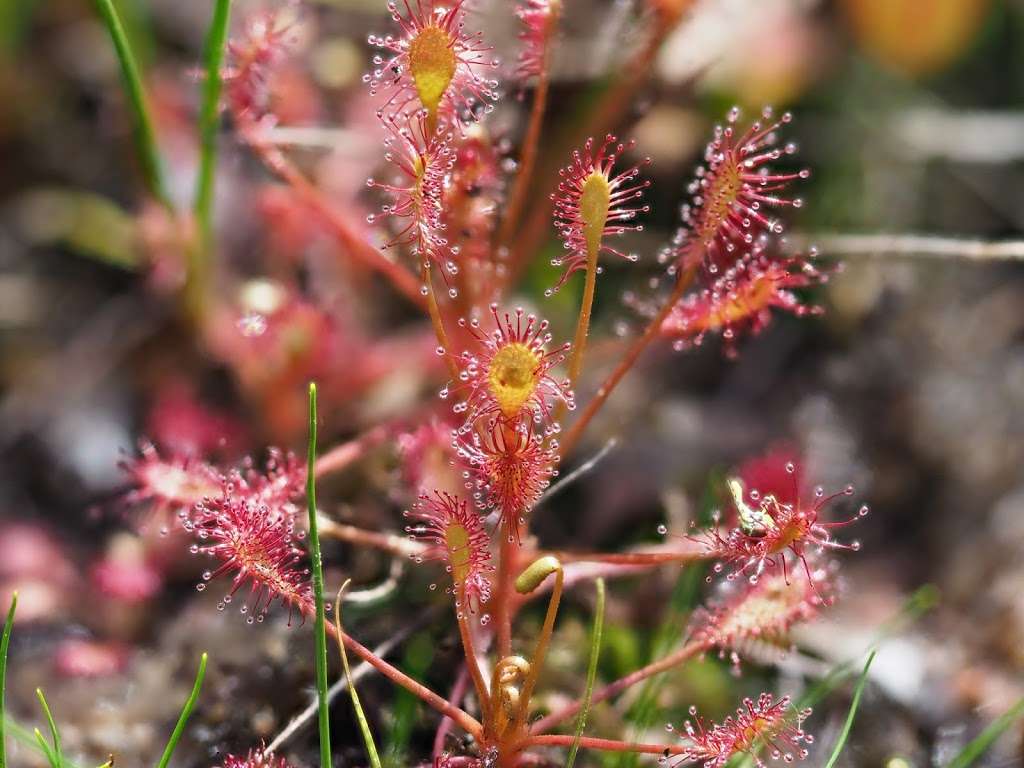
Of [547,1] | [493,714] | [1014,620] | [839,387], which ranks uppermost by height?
[547,1]

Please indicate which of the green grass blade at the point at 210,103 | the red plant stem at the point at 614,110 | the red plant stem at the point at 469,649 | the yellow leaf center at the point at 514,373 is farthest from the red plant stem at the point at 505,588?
the green grass blade at the point at 210,103

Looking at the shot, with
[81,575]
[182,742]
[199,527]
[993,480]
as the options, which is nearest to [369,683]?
[182,742]

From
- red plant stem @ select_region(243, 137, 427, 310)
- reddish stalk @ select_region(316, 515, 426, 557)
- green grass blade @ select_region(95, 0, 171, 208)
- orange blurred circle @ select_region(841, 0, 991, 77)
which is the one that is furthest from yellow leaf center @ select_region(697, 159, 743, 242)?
orange blurred circle @ select_region(841, 0, 991, 77)

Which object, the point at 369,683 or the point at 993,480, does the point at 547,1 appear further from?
the point at 993,480

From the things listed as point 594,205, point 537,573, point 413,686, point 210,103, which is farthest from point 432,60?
point 413,686

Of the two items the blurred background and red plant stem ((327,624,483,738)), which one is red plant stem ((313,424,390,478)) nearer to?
the blurred background

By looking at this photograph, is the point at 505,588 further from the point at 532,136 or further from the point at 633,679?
the point at 532,136
